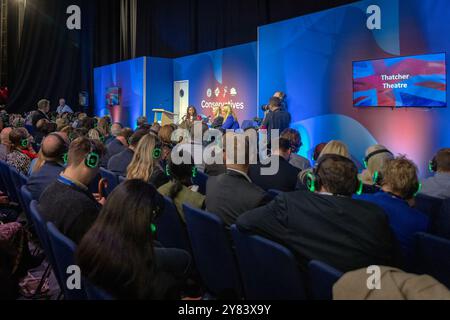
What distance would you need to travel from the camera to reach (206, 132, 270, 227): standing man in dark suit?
269 cm

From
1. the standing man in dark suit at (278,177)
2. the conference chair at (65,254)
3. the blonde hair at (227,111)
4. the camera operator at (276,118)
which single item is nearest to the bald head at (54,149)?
the conference chair at (65,254)

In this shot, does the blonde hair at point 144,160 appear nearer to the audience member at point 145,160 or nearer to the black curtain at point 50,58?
the audience member at point 145,160

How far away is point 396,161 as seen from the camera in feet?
9.06

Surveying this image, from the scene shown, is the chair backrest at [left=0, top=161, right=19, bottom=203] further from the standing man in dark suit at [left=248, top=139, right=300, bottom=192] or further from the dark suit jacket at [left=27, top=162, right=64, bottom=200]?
the standing man in dark suit at [left=248, top=139, right=300, bottom=192]

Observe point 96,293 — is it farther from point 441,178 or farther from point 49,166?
point 441,178

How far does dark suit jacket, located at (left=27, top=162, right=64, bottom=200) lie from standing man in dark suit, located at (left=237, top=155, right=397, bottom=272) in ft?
5.60

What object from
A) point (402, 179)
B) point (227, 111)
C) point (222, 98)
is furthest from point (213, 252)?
point (222, 98)

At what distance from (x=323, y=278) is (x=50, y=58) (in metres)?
19.1

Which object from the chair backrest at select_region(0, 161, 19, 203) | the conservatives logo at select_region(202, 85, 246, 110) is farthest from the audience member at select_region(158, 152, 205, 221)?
the conservatives logo at select_region(202, 85, 246, 110)

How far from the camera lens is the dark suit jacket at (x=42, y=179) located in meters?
3.21

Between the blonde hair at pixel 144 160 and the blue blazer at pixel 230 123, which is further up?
the blue blazer at pixel 230 123

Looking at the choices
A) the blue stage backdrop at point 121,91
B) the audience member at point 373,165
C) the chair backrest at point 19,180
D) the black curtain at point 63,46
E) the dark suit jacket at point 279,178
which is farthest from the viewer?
the black curtain at point 63,46

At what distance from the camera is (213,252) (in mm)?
2473
